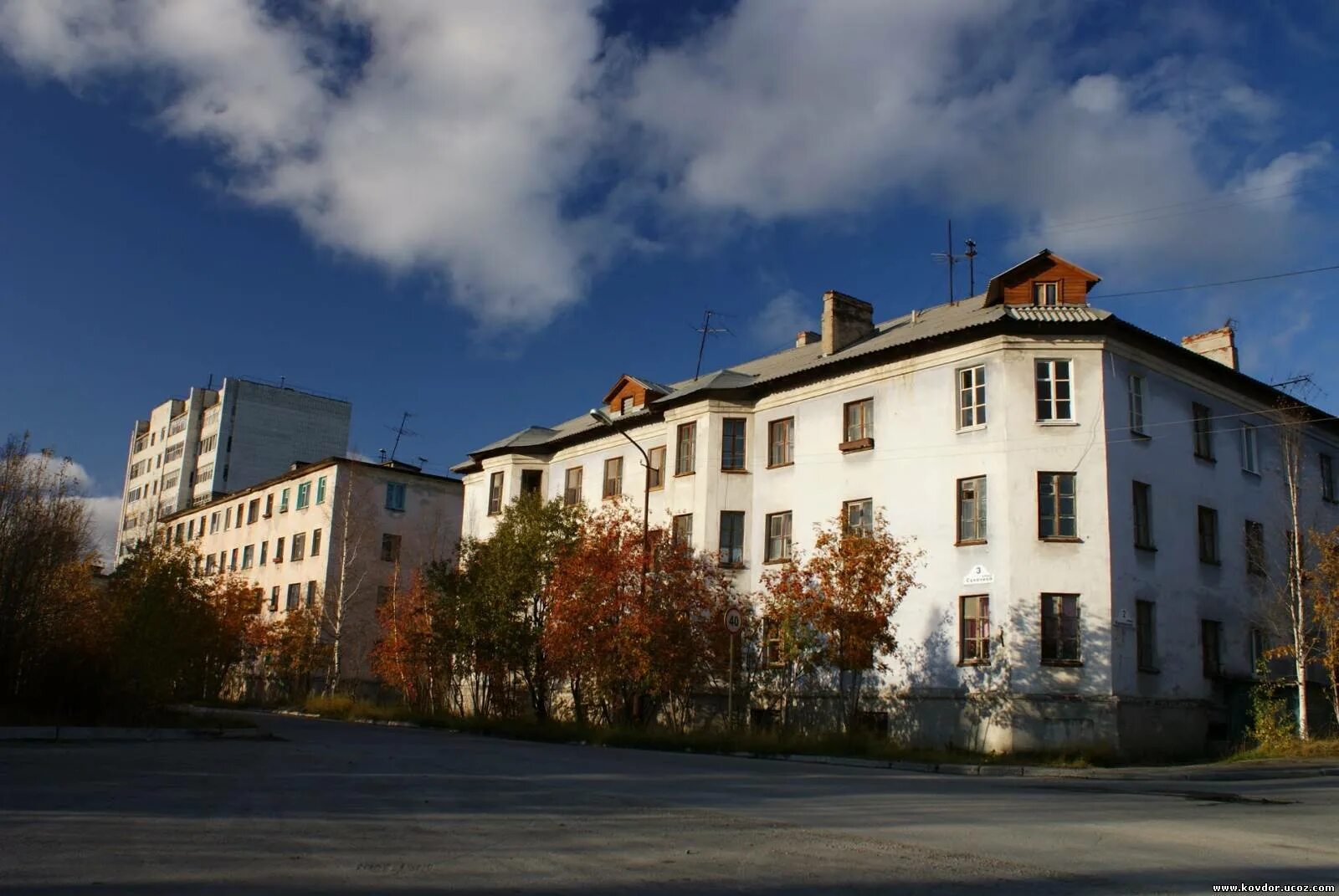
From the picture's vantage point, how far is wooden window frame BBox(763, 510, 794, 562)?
33219 mm

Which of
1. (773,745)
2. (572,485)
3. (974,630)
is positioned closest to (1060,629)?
(974,630)

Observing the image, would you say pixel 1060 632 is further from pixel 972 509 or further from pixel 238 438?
pixel 238 438

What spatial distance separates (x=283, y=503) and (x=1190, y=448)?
1964 inches

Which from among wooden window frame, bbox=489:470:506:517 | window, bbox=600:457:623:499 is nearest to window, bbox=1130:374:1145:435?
window, bbox=600:457:623:499

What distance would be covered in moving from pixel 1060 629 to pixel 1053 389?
6137mm

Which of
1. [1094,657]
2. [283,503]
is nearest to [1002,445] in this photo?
[1094,657]

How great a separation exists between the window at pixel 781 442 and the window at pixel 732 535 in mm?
2064

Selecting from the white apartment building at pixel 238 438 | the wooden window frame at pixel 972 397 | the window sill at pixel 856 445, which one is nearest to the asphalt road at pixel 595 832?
the wooden window frame at pixel 972 397

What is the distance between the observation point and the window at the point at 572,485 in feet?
140

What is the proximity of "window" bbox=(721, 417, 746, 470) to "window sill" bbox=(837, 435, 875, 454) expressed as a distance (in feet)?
14.3

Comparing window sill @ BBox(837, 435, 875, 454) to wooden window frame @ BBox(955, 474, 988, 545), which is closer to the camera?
wooden window frame @ BBox(955, 474, 988, 545)

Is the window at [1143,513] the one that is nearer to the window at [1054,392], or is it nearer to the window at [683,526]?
the window at [1054,392]

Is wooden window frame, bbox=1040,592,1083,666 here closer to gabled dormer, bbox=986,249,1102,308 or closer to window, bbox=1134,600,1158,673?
window, bbox=1134,600,1158,673

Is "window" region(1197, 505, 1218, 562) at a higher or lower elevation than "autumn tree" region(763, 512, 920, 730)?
higher
